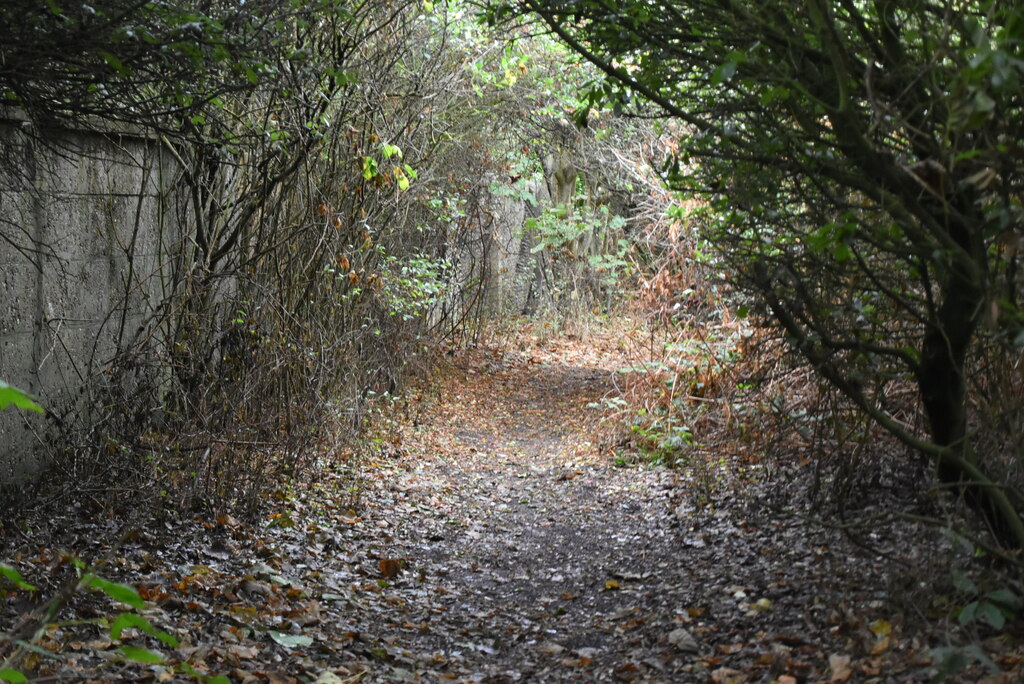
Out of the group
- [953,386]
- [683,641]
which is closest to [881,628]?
[683,641]

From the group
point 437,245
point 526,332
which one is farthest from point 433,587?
point 526,332

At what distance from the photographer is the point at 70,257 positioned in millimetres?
7078

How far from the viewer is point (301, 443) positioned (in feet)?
24.4

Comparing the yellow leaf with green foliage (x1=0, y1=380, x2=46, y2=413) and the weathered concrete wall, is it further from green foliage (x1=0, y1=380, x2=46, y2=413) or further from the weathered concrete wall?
the weathered concrete wall

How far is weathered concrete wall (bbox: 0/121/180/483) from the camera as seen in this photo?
6.46 m

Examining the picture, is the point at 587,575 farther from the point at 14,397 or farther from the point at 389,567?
the point at 14,397

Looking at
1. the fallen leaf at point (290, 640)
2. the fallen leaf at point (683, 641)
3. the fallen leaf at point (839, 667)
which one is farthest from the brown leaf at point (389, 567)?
the fallen leaf at point (839, 667)

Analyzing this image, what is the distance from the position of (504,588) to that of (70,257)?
13.2 feet

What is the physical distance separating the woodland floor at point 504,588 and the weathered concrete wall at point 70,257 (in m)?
1.26

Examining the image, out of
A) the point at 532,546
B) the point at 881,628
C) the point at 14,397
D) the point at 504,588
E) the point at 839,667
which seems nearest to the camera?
the point at 14,397

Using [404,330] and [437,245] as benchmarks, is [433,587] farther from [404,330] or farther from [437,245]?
[437,245]

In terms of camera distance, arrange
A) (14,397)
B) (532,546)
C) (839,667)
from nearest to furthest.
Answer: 1. (14,397)
2. (839,667)
3. (532,546)

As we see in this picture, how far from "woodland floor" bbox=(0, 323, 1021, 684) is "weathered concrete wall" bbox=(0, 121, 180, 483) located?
126 centimetres

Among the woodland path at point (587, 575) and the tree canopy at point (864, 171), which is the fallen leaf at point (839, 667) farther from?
the tree canopy at point (864, 171)
